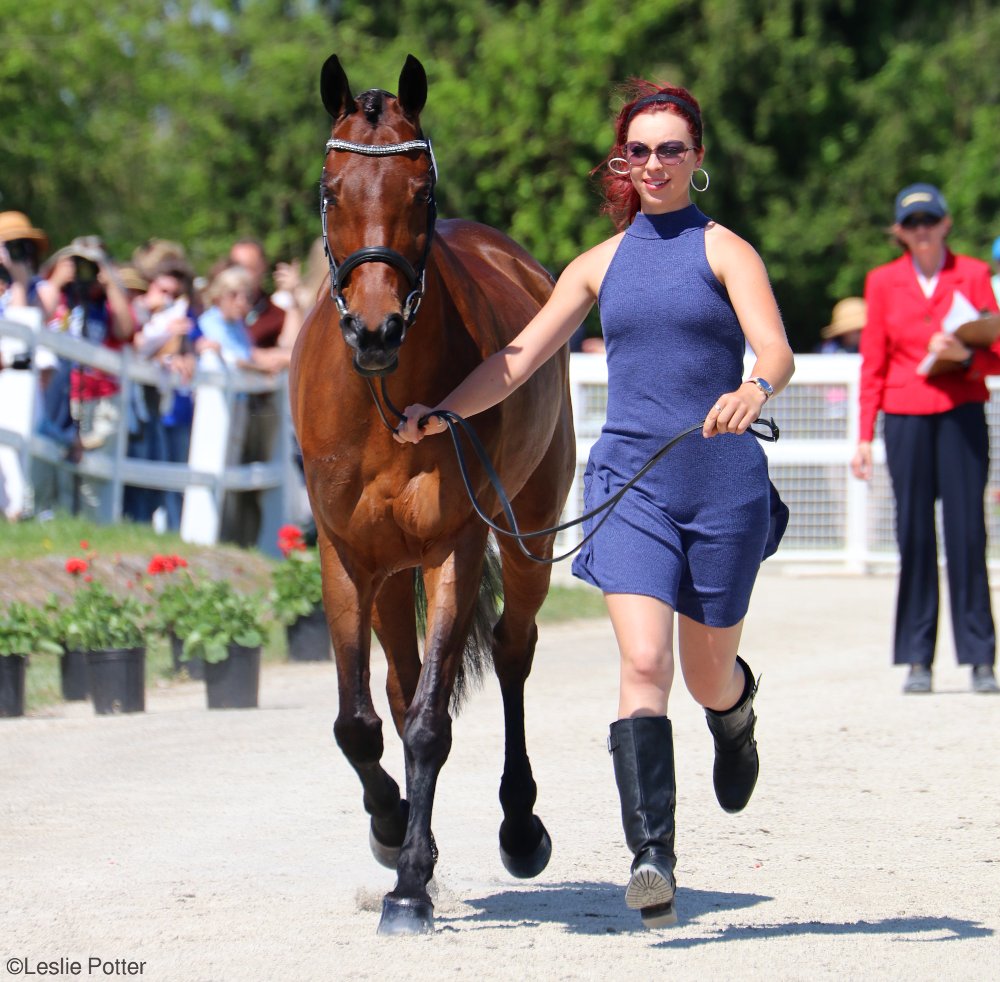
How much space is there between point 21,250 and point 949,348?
6.01 meters

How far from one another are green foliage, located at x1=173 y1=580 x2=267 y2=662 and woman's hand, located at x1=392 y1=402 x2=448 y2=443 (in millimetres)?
3540

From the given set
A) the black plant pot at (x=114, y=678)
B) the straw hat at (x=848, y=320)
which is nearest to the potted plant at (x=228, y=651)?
the black plant pot at (x=114, y=678)

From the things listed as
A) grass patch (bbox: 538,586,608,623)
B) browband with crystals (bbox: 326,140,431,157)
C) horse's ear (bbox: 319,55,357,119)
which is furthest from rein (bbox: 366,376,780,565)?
grass patch (bbox: 538,586,608,623)

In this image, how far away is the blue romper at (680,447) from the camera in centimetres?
469

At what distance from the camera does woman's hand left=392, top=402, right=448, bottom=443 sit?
4883 millimetres

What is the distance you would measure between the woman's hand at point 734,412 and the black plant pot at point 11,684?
449 cm

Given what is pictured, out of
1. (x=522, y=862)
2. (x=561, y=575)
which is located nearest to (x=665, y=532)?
(x=522, y=862)

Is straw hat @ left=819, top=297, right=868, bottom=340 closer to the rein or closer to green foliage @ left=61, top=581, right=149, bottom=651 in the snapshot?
green foliage @ left=61, top=581, right=149, bottom=651

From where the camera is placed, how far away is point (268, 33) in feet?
103

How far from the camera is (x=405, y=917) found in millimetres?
4641

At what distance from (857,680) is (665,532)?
4.99 metres

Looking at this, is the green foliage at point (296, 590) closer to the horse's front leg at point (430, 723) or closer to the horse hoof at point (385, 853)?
the horse hoof at point (385, 853)

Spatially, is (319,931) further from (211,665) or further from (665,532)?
(211,665)

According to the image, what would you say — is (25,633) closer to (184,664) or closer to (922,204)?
(184,664)
